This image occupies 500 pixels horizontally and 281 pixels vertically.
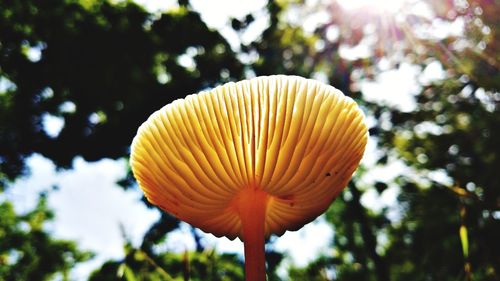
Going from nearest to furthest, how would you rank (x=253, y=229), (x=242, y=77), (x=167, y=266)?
(x=253, y=229) → (x=167, y=266) → (x=242, y=77)

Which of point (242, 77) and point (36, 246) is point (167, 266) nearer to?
point (36, 246)

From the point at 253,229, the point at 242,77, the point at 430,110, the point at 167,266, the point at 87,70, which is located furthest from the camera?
the point at 430,110

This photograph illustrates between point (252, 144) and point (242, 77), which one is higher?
point (252, 144)

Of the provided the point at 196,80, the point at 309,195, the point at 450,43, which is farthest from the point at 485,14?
the point at 309,195

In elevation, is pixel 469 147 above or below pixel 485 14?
below

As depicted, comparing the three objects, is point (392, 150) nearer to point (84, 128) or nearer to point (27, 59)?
point (84, 128)

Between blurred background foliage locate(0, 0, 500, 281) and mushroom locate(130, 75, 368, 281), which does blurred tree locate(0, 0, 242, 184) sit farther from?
mushroom locate(130, 75, 368, 281)

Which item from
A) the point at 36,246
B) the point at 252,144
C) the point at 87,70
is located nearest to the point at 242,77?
the point at 87,70
